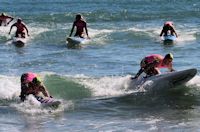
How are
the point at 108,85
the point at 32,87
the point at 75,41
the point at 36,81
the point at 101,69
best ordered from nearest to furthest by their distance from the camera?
1. the point at 36,81
2. the point at 32,87
3. the point at 108,85
4. the point at 101,69
5. the point at 75,41

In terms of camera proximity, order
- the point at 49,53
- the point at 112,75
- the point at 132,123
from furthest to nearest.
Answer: the point at 49,53
the point at 112,75
the point at 132,123

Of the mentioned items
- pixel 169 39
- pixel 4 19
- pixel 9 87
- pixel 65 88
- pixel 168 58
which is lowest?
pixel 65 88

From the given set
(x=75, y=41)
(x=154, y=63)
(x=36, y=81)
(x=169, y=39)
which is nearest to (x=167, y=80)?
(x=154, y=63)

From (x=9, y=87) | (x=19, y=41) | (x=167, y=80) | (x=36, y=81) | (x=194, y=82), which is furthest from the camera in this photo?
(x=19, y=41)

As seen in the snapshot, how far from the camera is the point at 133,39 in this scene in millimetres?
24750

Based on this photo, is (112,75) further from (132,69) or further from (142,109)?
(142,109)

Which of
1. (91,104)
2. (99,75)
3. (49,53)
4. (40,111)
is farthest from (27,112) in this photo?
(49,53)

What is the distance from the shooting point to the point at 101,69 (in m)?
18.1

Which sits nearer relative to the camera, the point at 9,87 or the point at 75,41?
the point at 9,87

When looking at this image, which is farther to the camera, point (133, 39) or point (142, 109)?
point (133, 39)

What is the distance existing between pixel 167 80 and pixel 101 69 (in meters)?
4.33

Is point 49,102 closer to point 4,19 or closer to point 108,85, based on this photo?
point 108,85

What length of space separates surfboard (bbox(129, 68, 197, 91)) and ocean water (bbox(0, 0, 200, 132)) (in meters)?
0.20

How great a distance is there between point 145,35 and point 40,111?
43.3ft
